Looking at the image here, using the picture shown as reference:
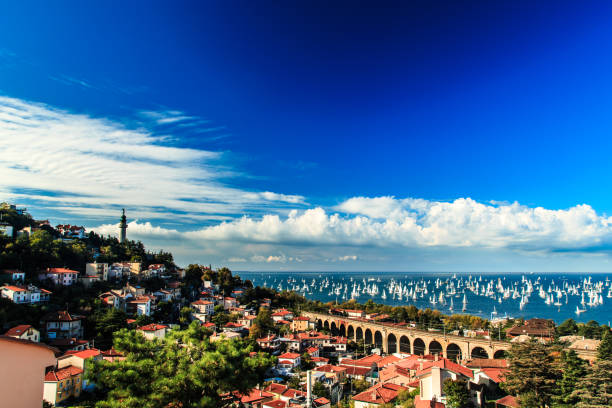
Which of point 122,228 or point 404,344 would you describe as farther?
point 122,228

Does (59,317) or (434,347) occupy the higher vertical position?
(59,317)

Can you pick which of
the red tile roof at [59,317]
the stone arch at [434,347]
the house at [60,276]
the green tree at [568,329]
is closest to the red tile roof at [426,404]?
the stone arch at [434,347]

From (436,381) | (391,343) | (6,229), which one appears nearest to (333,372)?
(436,381)

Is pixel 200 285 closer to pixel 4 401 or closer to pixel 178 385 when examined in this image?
pixel 178 385

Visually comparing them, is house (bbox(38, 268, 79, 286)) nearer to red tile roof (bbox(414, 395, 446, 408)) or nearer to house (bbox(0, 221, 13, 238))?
house (bbox(0, 221, 13, 238))

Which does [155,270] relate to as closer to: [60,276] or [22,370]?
[60,276]

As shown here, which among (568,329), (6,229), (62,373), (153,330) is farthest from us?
(6,229)
